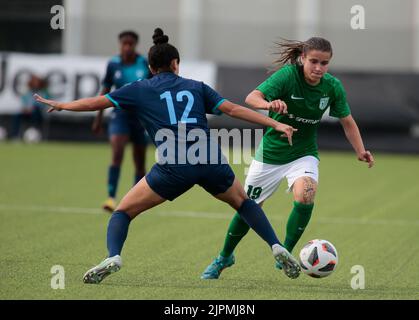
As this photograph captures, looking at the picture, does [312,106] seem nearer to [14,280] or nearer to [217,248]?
[217,248]

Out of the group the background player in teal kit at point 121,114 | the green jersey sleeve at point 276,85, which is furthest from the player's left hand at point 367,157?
the background player in teal kit at point 121,114

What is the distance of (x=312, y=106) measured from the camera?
25.9ft

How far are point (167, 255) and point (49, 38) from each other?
2072 cm

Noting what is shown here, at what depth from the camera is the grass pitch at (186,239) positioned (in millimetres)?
7176

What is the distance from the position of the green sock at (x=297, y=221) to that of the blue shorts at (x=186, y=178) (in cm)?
94

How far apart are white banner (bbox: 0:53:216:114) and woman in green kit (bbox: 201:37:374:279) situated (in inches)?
570

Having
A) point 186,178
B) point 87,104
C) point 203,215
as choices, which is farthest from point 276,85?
point 203,215

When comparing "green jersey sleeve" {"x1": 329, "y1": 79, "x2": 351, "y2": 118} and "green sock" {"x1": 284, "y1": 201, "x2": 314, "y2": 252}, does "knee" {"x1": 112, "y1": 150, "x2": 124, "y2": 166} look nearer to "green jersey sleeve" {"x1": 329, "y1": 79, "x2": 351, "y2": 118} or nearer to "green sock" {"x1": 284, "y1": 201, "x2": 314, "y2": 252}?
"green sock" {"x1": 284, "y1": 201, "x2": 314, "y2": 252}

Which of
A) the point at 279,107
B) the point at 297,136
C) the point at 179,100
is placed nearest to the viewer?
the point at 279,107

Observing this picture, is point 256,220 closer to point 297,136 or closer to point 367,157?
point 297,136

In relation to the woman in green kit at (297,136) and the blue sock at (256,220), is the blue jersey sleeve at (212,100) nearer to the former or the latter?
the woman in green kit at (297,136)

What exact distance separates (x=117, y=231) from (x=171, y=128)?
88 cm

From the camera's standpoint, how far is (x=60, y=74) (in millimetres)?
23078
